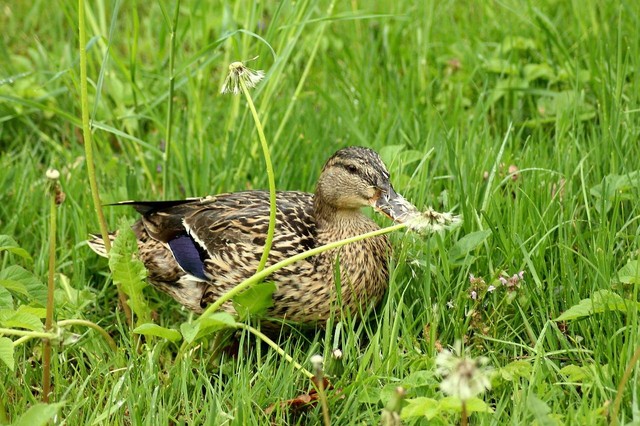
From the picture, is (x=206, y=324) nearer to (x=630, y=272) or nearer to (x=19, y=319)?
(x=19, y=319)

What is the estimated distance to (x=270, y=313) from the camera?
3.87 meters

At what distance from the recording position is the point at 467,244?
380cm

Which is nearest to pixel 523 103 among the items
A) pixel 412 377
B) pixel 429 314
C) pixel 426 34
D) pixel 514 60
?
pixel 514 60

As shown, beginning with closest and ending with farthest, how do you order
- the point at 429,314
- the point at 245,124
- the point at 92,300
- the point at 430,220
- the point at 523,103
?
the point at 430,220 < the point at 429,314 < the point at 92,300 < the point at 245,124 < the point at 523,103

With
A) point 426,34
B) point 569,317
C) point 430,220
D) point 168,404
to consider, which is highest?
point 426,34

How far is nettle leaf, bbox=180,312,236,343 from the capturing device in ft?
10.9

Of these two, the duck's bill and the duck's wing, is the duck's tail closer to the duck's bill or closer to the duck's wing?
the duck's wing

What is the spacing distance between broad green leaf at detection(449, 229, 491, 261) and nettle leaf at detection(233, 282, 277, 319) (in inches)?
27.8

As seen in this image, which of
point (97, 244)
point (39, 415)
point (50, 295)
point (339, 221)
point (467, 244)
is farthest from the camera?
point (97, 244)

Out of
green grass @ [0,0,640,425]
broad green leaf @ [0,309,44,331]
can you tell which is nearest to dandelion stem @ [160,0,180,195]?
green grass @ [0,0,640,425]

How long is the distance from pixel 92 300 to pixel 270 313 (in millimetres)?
763

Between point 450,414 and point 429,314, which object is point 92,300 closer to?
point 429,314

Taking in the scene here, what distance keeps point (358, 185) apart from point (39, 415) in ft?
5.16

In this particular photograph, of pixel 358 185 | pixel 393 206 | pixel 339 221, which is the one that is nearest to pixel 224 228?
pixel 339 221
